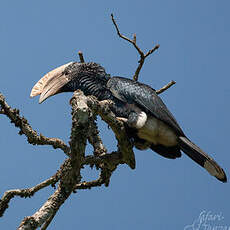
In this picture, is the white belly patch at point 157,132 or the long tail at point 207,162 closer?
the long tail at point 207,162

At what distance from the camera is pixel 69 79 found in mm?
5555

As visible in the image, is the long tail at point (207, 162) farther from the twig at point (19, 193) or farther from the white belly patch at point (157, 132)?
the twig at point (19, 193)

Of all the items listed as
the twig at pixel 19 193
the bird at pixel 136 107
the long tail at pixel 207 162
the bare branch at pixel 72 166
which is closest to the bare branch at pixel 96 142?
the bird at pixel 136 107

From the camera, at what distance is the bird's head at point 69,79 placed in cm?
549

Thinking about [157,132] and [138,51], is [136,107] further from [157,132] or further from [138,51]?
[138,51]

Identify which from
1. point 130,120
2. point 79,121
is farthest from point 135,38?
point 79,121

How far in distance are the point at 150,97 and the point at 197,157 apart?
848 millimetres

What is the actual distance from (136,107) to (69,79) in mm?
882

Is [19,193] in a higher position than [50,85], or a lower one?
lower

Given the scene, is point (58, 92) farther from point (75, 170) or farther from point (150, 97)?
point (75, 170)

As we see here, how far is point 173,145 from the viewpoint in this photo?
18.0 ft

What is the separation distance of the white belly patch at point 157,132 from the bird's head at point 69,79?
29.0 inches

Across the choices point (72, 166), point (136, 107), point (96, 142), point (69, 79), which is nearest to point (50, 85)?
point (69, 79)

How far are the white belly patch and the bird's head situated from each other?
74 cm
